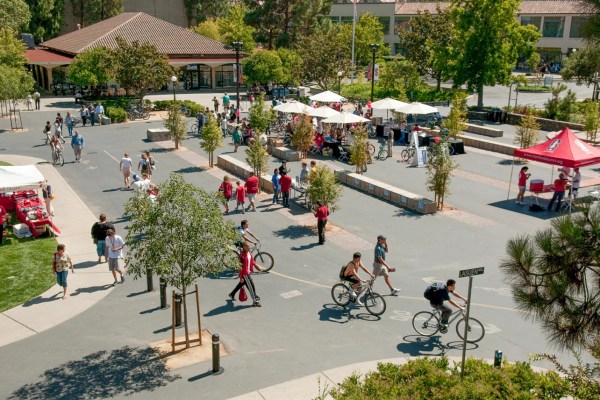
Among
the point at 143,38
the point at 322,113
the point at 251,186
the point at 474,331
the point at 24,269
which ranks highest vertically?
the point at 143,38

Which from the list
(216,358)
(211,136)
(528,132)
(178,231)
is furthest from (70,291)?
(528,132)

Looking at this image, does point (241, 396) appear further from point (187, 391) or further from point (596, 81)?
point (596, 81)

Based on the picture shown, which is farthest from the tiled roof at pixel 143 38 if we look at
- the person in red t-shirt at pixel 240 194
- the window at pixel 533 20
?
the window at pixel 533 20

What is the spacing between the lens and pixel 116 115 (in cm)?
4222

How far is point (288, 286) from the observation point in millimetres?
15648

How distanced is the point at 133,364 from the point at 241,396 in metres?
2.48

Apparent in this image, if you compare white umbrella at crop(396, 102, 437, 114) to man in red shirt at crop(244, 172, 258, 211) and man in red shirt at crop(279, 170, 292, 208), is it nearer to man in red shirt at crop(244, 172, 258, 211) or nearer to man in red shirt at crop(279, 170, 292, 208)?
man in red shirt at crop(279, 170, 292, 208)

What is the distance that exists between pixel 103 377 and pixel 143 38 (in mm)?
52144

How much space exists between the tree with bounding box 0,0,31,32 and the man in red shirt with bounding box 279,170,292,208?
178 ft

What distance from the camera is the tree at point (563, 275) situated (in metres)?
7.02

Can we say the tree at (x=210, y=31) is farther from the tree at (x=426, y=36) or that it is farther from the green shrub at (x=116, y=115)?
the green shrub at (x=116, y=115)

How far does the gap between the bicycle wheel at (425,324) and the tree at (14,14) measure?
64.3 meters

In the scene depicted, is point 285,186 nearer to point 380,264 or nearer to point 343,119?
point 380,264

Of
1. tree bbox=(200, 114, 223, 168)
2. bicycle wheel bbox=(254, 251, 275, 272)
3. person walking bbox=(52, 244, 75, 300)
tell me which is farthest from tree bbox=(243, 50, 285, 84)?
person walking bbox=(52, 244, 75, 300)
